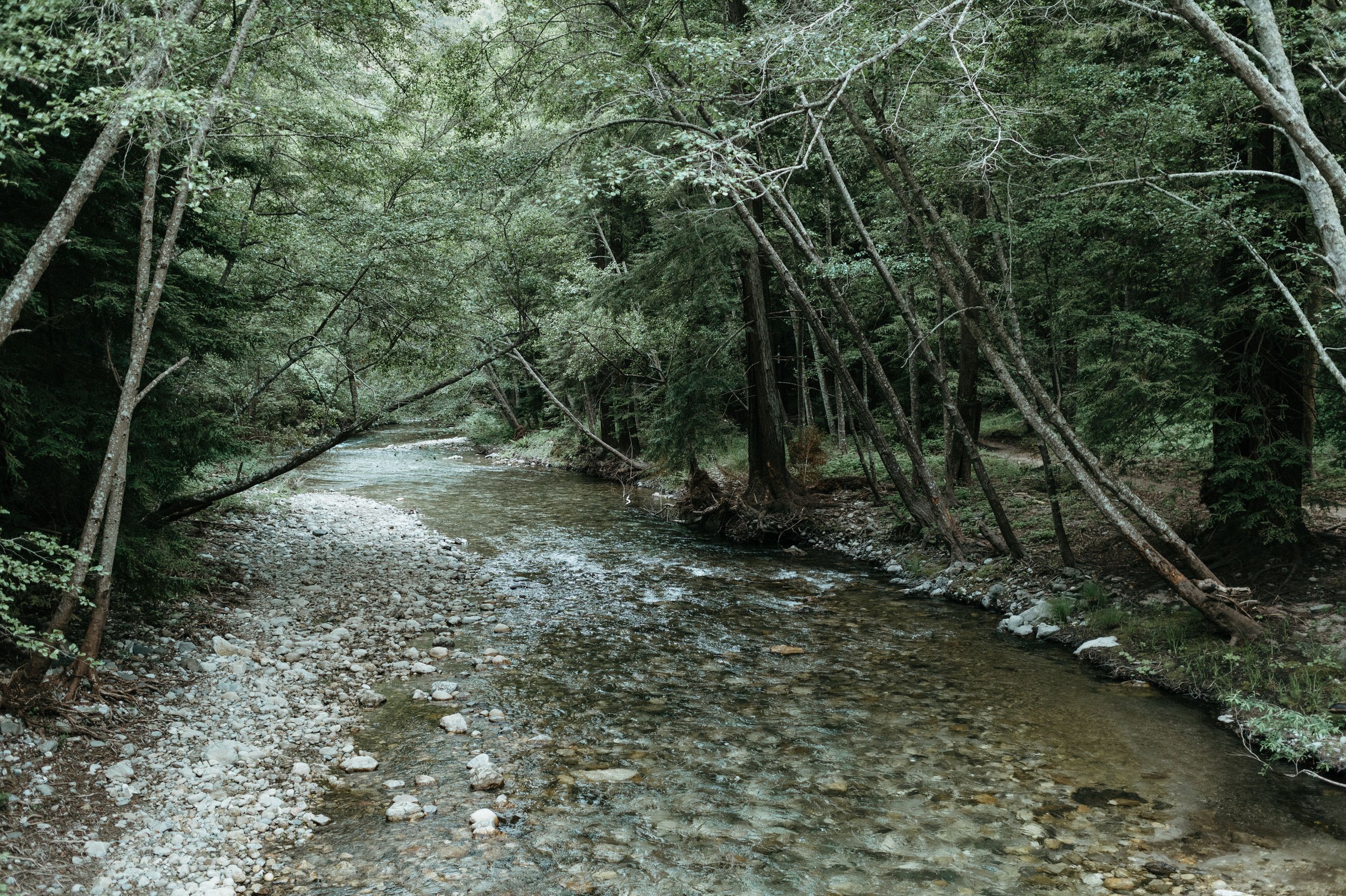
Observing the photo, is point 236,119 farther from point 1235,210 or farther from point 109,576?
point 1235,210

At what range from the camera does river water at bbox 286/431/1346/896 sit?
438 centimetres

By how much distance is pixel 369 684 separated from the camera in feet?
22.7

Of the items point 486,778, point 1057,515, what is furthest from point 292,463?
point 1057,515

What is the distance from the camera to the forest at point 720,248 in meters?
5.47

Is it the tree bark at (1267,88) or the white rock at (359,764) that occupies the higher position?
the tree bark at (1267,88)

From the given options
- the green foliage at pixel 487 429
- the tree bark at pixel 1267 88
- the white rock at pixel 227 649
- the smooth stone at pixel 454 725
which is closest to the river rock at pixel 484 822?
the smooth stone at pixel 454 725

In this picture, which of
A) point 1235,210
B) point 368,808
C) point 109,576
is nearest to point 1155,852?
point 368,808

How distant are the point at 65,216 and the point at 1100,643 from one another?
9492 mm

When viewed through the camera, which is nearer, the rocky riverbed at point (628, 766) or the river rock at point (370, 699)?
the rocky riverbed at point (628, 766)

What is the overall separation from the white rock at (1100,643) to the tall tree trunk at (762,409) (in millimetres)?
6742

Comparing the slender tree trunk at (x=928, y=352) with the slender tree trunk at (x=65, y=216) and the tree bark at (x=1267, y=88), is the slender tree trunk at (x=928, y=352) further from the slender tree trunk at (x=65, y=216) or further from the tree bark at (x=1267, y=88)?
the slender tree trunk at (x=65, y=216)

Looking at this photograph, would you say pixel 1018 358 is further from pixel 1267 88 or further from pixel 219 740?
pixel 219 740

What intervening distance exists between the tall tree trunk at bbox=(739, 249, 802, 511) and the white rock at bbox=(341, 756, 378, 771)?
9961 millimetres

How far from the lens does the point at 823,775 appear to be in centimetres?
559
